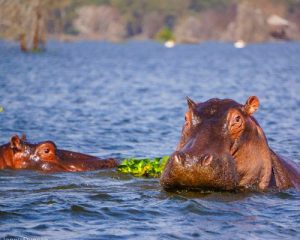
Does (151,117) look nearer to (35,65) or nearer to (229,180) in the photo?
(229,180)

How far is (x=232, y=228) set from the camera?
7.49m

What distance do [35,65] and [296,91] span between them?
2003 cm

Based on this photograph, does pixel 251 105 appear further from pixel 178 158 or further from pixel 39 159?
pixel 39 159

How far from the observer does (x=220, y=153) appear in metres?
7.98

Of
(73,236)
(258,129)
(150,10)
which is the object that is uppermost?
(150,10)

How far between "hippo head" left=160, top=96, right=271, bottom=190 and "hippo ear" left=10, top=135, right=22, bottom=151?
2.60 meters

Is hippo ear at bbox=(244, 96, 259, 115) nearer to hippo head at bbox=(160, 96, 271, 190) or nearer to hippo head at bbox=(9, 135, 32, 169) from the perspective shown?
hippo head at bbox=(160, 96, 271, 190)

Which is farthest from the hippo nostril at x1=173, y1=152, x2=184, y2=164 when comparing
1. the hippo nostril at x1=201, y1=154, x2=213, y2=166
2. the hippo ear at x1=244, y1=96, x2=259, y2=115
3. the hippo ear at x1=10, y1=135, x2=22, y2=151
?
the hippo ear at x1=10, y1=135, x2=22, y2=151

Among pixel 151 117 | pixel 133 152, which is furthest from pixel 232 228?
pixel 151 117

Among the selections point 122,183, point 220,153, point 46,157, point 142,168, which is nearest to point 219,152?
point 220,153

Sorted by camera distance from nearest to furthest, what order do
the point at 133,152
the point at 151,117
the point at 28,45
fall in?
the point at 133,152 < the point at 151,117 < the point at 28,45

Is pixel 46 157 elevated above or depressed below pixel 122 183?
above

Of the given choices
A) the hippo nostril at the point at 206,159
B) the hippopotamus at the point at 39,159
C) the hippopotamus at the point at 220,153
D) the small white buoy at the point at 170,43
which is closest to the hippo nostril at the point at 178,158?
the hippopotamus at the point at 220,153

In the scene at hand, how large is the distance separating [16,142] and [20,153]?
0.72ft
